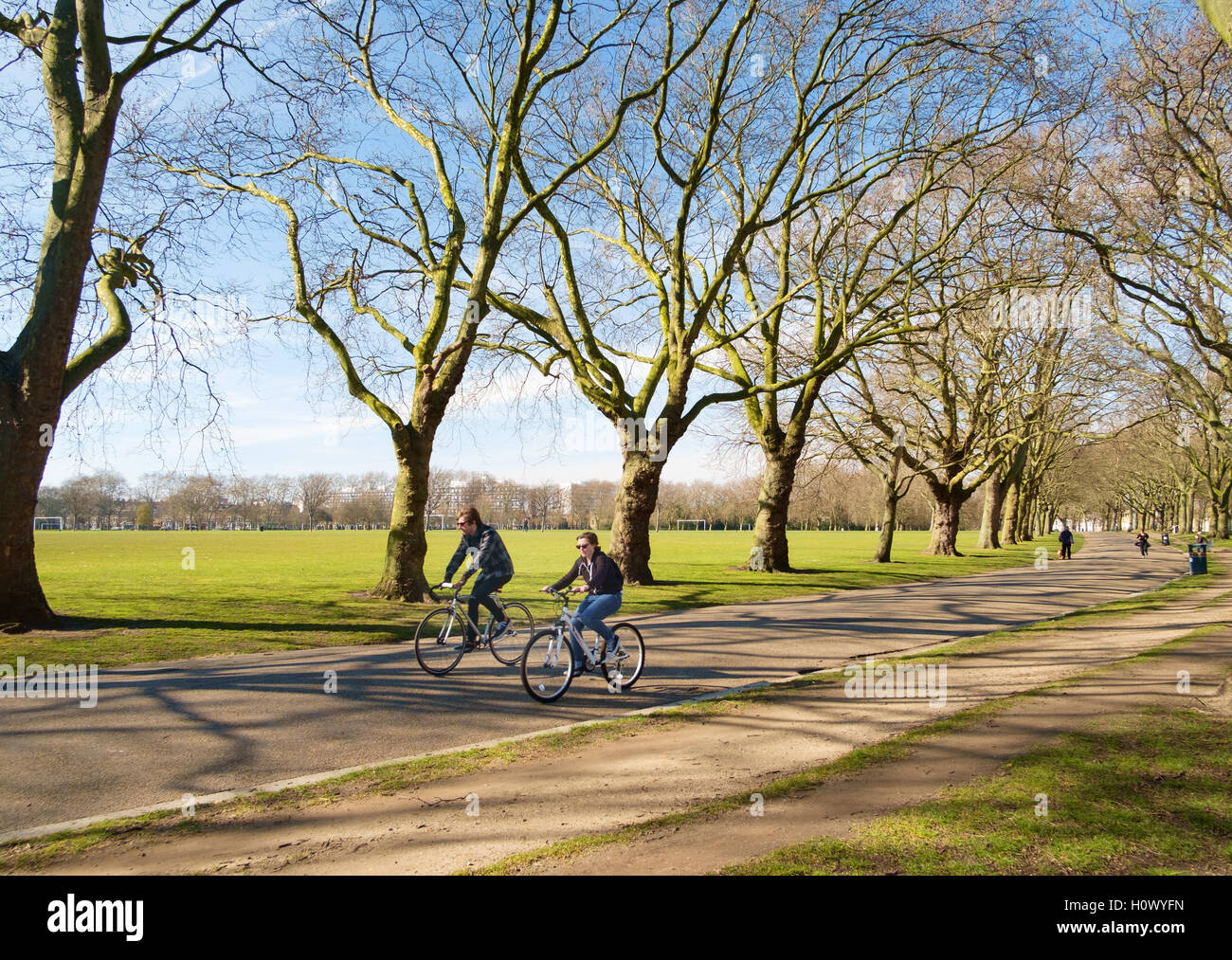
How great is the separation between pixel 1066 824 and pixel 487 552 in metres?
6.45

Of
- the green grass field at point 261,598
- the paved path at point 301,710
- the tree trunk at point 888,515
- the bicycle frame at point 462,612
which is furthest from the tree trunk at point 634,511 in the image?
the tree trunk at point 888,515

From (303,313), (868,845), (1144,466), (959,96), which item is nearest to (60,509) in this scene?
(303,313)

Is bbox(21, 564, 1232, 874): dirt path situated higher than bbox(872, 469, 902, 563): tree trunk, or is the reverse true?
bbox(872, 469, 902, 563): tree trunk

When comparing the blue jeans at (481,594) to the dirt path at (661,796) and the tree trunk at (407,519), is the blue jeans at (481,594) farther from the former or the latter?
the tree trunk at (407,519)

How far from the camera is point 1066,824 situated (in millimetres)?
4344

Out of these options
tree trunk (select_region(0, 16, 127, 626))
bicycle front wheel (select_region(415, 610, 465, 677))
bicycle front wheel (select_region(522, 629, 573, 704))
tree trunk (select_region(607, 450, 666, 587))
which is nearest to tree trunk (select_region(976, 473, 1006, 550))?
tree trunk (select_region(607, 450, 666, 587))

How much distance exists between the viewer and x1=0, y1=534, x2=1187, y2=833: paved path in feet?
18.1

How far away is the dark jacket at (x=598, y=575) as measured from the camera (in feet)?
27.2

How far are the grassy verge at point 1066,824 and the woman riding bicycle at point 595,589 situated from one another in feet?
13.4

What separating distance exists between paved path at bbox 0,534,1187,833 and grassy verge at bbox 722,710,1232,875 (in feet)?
11.7

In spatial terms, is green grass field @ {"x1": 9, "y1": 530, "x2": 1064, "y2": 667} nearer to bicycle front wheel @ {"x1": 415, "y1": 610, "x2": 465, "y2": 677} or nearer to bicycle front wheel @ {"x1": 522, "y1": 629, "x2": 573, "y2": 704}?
bicycle front wheel @ {"x1": 415, "y1": 610, "x2": 465, "y2": 677}

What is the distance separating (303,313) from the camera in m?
16.0

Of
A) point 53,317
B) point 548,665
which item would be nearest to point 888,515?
point 548,665
